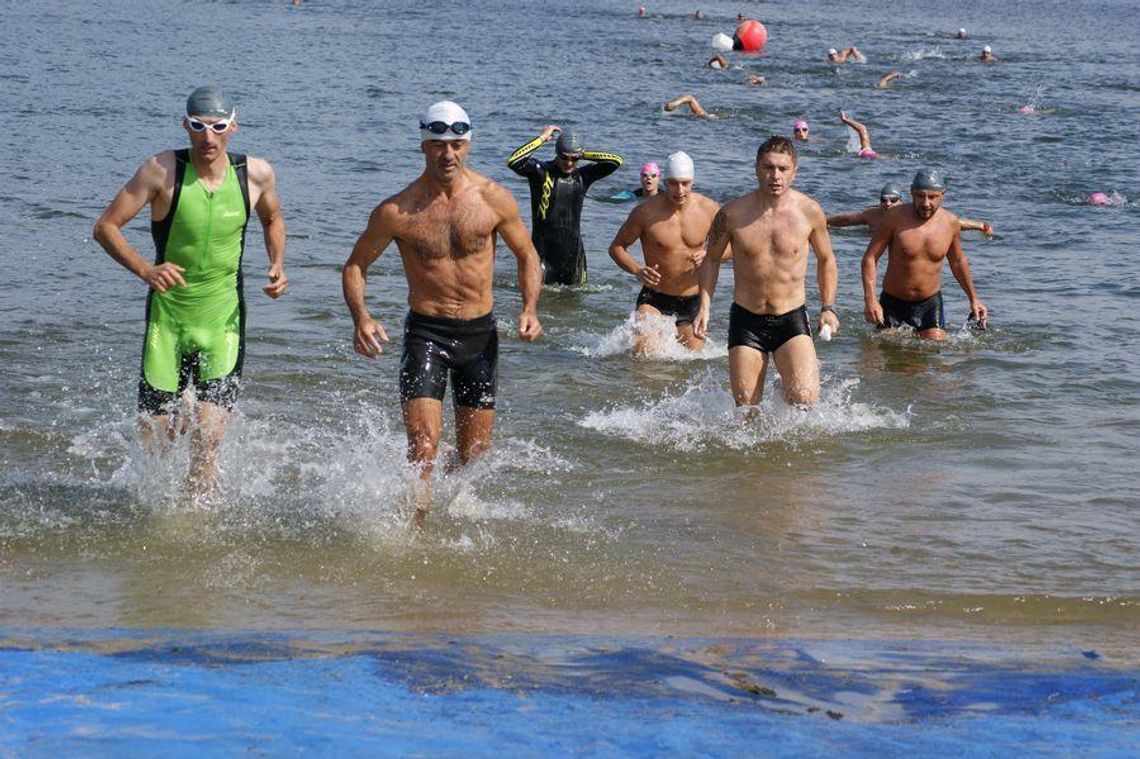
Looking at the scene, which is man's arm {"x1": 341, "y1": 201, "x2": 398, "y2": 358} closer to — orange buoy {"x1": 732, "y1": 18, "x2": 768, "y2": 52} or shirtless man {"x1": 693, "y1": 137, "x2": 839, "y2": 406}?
shirtless man {"x1": 693, "y1": 137, "x2": 839, "y2": 406}

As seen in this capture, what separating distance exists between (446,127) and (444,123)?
0.02m

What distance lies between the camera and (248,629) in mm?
6227

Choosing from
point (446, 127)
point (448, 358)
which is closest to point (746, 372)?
point (448, 358)

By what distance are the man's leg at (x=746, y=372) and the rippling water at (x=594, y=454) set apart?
0.71 feet

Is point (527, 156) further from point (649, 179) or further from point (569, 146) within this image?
point (649, 179)

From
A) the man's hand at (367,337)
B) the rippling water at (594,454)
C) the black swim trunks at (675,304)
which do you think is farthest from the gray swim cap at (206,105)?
the black swim trunks at (675,304)

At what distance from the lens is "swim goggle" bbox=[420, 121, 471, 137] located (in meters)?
6.77

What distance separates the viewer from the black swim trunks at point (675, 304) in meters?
11.6

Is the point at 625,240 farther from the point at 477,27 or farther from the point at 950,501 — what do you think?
the point at 477,27

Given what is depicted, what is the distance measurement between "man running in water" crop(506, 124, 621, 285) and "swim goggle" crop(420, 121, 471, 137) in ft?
21.4

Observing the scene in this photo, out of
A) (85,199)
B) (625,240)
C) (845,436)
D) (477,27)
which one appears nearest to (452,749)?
(845,436)

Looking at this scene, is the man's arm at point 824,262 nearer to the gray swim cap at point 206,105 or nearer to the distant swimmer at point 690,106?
the gray swim cap at point 206,105

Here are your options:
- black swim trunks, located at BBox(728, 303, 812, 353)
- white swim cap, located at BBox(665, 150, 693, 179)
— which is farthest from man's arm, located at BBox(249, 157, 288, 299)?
white swim cap, located at BBox(665, 150, 693, 179)

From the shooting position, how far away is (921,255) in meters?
12.2
